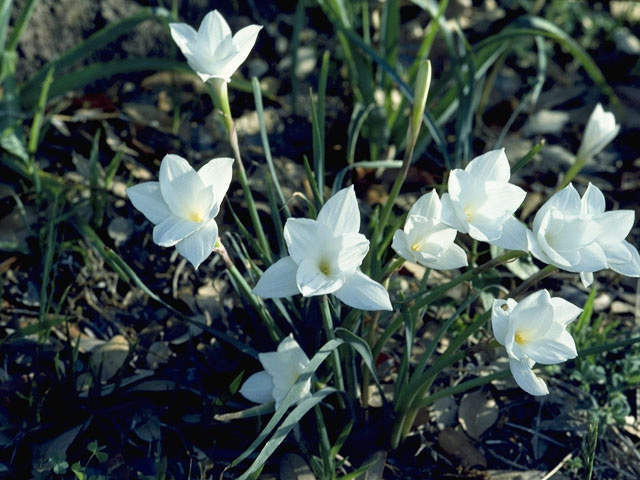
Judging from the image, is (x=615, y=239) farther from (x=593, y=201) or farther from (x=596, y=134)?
(x=596, y=134)

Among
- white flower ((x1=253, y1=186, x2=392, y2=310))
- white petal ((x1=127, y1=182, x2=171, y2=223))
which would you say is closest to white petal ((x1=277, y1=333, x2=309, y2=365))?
white flower ((x1=253, y1=186, x2=392, y2=310))

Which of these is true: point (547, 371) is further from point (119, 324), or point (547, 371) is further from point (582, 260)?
point (119, 324)

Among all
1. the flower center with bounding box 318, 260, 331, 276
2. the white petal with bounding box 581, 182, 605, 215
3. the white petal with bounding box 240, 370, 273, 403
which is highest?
the flower center with bounding box 318, 260, 331, 276

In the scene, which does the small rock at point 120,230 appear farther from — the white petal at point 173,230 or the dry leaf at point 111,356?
the white petal at point 173,230

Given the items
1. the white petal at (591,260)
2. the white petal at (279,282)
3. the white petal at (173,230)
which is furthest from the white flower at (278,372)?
the white petal at (591,260)

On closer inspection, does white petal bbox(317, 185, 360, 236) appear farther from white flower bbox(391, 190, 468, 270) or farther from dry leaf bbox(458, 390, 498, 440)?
dry leaf bbox(458, 390, 498, 440)

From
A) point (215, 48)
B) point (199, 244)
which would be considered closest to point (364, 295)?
point (199, 244)

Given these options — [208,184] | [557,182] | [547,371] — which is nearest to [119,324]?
[208,184]
